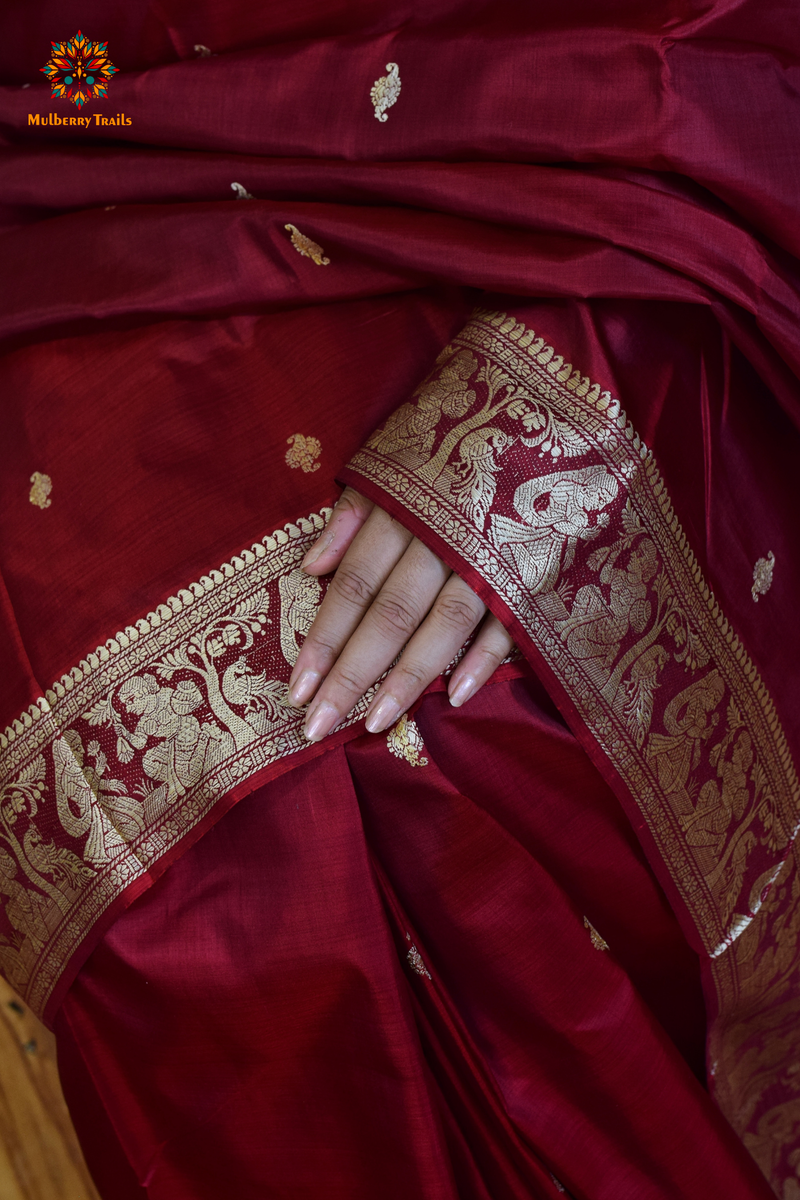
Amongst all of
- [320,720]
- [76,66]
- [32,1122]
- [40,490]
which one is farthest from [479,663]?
[32,1122]

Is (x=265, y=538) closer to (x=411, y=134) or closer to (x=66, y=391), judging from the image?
(x=66, y=391)

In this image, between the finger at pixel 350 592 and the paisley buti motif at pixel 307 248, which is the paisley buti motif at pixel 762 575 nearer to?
the finger at pixel 350 592

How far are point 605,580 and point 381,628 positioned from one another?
18 centimetres

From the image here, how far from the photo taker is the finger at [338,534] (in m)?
0.69

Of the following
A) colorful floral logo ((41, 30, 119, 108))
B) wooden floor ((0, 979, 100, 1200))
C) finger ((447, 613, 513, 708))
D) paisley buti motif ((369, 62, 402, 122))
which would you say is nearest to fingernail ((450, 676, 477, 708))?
finger ((447, 613, 513, 708))

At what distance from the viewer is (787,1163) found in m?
0.95

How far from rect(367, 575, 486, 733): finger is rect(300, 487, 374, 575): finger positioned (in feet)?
0.28

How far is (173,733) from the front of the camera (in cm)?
67

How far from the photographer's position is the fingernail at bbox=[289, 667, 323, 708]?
2.19 feet

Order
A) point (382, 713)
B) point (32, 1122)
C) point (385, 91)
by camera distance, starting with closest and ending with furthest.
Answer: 1. point (382, 713)
2. point (385, 91)
3. point (32, 1122)

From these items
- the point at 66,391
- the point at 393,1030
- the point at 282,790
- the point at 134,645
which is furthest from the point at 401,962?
the point at 66,391

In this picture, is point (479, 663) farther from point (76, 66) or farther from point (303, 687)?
point (76, 66)

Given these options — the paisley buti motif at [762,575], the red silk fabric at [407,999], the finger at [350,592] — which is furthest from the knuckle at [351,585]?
the paisley buti motif at [762,575]

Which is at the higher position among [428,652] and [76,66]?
[76,66]
